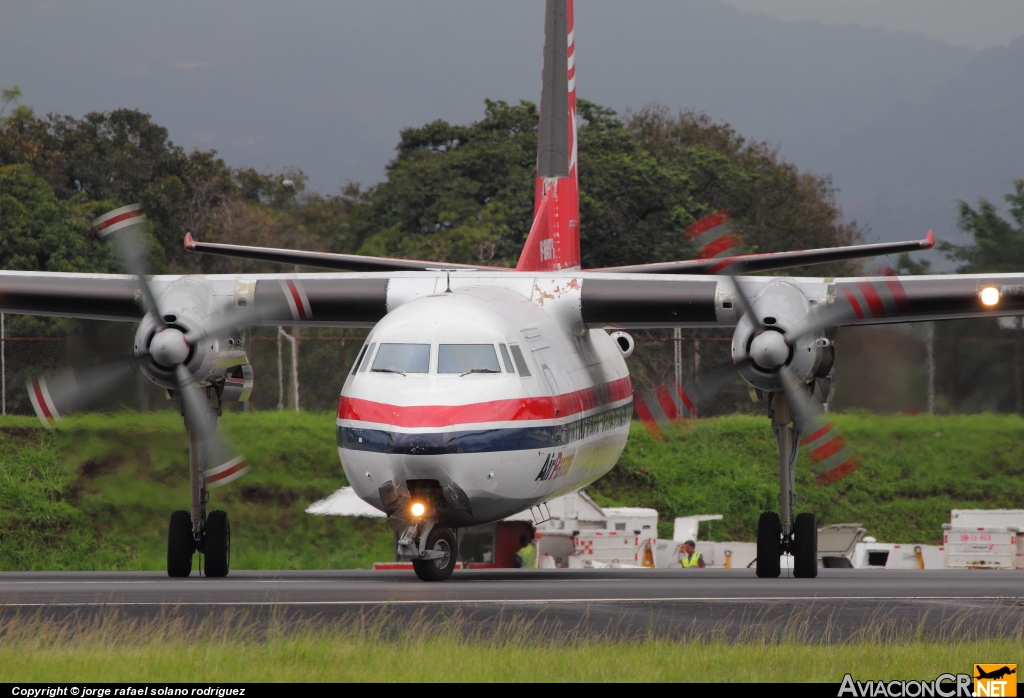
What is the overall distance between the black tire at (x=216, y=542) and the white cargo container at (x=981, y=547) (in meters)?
15.3

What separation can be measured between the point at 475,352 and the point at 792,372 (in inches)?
172

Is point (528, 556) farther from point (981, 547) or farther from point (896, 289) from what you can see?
point (896, 289)

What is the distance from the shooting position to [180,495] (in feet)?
91.4

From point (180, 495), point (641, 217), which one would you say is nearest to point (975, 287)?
point (180, 495)

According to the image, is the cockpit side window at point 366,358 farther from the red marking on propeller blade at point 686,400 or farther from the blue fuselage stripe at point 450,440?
the red marking on propeller blade at point 686,400

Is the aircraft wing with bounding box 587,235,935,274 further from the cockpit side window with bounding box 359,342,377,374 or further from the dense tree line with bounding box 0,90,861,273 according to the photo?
the dense tree line with bounding box 0,90,861,273

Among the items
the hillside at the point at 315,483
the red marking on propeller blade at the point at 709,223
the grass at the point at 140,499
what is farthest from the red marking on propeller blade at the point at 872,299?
the grass at the point at 140,499

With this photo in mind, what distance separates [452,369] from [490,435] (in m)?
0.91

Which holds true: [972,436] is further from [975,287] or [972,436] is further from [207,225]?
[207,225]

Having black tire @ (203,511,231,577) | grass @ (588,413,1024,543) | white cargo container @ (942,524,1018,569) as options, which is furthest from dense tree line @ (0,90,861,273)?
black tire @ (203,511,231,577)

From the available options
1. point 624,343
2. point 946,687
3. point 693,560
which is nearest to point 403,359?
point 624,343

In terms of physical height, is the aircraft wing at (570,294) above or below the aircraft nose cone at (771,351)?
above

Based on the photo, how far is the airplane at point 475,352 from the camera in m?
15.4

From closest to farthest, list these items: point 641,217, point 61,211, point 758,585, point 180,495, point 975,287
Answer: point 758,585 < point 975,287 < point 180,495 < point 61,211 < point 641,217
